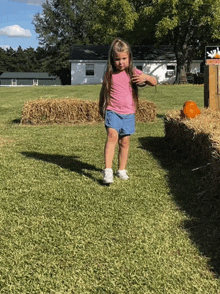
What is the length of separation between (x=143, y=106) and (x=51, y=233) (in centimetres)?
742

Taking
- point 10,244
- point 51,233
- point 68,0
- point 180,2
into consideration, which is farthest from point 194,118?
point 68,0

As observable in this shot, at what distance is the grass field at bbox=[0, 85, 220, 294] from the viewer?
2465 millimetres

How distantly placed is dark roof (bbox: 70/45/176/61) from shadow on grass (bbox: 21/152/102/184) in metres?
37.5

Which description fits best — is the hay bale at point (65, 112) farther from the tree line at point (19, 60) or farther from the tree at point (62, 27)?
the tree line at point (19, 60)

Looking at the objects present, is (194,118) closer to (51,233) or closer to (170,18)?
(51,233)

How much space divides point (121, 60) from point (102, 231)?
209 centimetres

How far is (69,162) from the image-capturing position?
224 inches

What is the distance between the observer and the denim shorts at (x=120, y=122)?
4.37 m

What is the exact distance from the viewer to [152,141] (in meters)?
7.48

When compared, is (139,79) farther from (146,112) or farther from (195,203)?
(146,112)

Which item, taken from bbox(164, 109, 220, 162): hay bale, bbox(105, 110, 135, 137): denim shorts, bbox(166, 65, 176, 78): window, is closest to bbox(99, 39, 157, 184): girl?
bbox(105, 110, 135, 137): denim shorts

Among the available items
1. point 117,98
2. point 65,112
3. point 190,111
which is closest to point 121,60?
point 117,98

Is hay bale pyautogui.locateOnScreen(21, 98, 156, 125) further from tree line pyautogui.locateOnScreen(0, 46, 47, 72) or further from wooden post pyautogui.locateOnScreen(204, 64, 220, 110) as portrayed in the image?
tree line pyautogui.locateOnScreen(0, 46, 47, 72)

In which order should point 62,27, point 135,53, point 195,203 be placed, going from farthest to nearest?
point 62,27 → point 135,53 → point 195,203
